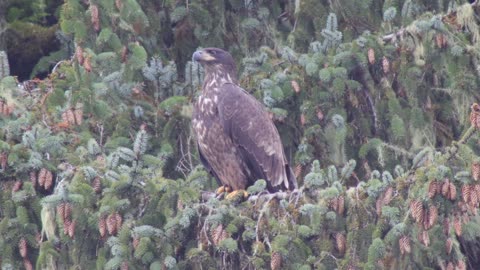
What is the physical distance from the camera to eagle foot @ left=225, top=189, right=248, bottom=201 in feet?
27.2

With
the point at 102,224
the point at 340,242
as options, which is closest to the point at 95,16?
the point at 102,224

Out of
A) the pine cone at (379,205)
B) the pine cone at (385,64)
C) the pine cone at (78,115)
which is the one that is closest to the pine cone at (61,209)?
the pine cone at (78,115)

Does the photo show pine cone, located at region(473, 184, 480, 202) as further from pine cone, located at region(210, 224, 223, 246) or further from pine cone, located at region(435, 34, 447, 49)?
pine cone, located at region(435, 34, 447, 49)

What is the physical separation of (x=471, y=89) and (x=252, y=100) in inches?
58.7

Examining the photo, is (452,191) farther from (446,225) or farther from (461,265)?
(461,265)

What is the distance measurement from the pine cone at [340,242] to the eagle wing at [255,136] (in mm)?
1675

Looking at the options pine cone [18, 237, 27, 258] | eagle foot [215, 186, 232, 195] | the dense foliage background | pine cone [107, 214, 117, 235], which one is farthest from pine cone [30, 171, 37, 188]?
eagle foot [215, 186, 232, 195]

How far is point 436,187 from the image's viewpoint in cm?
684

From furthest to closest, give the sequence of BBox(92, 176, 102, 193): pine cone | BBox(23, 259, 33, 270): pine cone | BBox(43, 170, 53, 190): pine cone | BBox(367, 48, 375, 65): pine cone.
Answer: BBox(367, 48, 375, 65): pine cone
BBox(23, 259, 33, 270): pine cone
BBox(43, 170, 53, 190): pine cone
BBox(92, 176, 102, 193): pine cone

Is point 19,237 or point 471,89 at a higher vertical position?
point 471,89

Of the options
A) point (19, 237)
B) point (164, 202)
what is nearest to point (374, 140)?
point (164, 202)

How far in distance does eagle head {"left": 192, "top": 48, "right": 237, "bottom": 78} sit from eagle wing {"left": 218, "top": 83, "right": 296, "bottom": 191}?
8.0 inches

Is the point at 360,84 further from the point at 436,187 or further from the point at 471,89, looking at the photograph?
the point at 436,187

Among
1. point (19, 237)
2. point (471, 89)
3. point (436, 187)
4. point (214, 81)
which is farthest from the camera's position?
point (214, 81)
